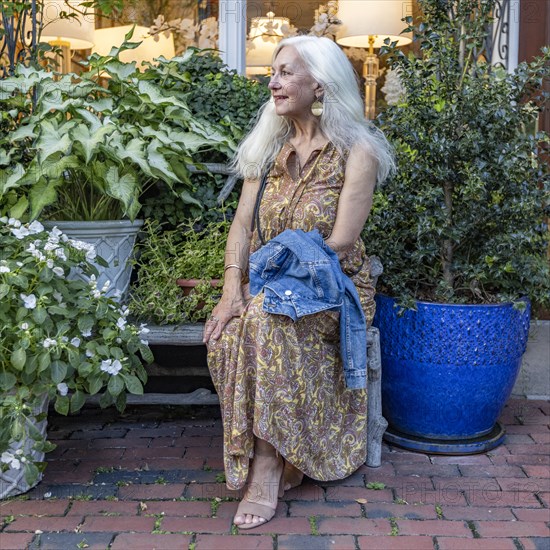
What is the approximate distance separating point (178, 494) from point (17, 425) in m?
0.65

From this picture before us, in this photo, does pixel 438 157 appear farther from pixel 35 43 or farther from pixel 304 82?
pixel 35 43

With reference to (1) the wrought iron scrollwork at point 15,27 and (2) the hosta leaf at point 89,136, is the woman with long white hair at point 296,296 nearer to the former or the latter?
(2) the hosta leaf at point 89,136

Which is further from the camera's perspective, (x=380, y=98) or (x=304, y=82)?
(x=380, y=98)

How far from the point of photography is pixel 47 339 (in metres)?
2.60

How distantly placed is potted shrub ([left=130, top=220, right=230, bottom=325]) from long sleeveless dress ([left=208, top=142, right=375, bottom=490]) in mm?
410

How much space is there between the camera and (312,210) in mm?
2879

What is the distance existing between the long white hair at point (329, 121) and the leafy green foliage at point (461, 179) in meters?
0.21

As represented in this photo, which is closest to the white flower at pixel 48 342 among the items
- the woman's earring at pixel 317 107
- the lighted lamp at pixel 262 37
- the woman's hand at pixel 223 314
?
the woman's hand at pixel 223 314

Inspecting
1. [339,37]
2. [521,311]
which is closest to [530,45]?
[339,37]

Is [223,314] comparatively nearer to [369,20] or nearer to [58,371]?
[58,371]

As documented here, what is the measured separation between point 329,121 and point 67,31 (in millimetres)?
2592

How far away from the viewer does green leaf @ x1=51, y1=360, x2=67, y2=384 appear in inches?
102

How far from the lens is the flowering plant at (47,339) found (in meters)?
2.60

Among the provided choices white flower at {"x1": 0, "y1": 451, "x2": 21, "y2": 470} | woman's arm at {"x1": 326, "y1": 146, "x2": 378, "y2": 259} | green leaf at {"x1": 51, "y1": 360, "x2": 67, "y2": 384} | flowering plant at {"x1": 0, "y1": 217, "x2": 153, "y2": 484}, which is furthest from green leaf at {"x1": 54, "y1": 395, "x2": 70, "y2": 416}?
woman's arm at {"x1": 326, "y1": 146, "x2": 378, "y2": 259}
